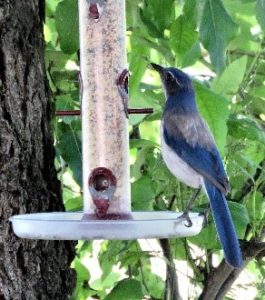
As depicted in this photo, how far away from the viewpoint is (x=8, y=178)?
2764 mm

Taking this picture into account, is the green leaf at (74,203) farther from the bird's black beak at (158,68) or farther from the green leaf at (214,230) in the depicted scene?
the bird's black beak at (158,68)

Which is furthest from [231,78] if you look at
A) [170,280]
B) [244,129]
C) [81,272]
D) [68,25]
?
[81,272]

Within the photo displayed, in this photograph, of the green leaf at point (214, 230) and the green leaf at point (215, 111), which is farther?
the green leaf at point (214, 230)

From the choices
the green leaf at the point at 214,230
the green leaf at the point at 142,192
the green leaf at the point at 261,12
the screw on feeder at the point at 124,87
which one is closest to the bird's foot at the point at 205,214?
the green leaf at the point at 214,230

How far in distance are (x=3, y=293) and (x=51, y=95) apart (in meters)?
0.65

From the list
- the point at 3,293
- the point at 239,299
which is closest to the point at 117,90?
the point at 3,293

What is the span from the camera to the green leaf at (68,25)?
2945mm

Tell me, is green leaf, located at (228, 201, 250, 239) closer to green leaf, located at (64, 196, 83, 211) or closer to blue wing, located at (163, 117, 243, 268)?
blue wing, located at (163, 117, 243, 268)

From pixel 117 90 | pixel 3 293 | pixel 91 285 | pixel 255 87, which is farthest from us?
pixel 91 285

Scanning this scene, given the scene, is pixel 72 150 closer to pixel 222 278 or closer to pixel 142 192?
pixel 142 192

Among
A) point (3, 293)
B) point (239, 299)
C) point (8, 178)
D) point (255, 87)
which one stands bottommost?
point (239, 299)

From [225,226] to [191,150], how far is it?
34 centimetres

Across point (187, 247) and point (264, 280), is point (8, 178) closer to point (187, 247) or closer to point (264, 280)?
point (187, 247)

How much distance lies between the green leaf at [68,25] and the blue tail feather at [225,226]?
24.0 inches
